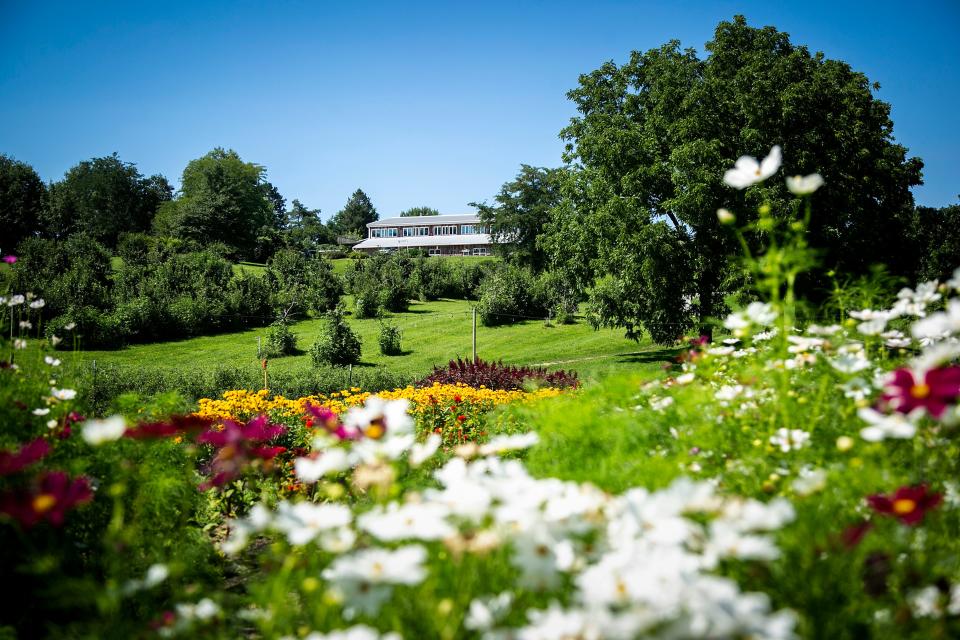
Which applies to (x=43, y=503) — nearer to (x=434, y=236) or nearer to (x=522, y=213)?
(x=522, y=213)

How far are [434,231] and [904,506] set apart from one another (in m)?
64.4

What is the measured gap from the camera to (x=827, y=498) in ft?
5.57

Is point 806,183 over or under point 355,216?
under

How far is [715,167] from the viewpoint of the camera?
12609 mm

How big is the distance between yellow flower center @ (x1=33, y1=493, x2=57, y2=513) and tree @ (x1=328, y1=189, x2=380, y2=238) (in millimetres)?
83992

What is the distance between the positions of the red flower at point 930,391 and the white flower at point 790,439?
0.59m

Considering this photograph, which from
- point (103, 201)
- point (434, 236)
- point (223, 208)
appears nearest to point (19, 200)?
point (103, 201)

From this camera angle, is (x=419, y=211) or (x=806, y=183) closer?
(x=806, y=183)

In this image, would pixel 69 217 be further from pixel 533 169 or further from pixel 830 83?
pixel 830 83

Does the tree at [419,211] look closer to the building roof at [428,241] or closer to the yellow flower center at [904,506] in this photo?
the building roof at [428,241]

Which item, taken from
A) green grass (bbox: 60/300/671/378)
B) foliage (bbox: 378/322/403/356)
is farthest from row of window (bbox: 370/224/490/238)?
foliage (bbox: 378/322/403/356)

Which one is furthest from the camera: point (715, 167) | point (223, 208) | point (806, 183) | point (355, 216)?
point (355, 216)

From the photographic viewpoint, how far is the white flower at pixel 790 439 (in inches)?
73.7

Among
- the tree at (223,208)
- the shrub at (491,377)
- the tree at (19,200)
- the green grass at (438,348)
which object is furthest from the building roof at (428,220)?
the shrub at (491,377)
